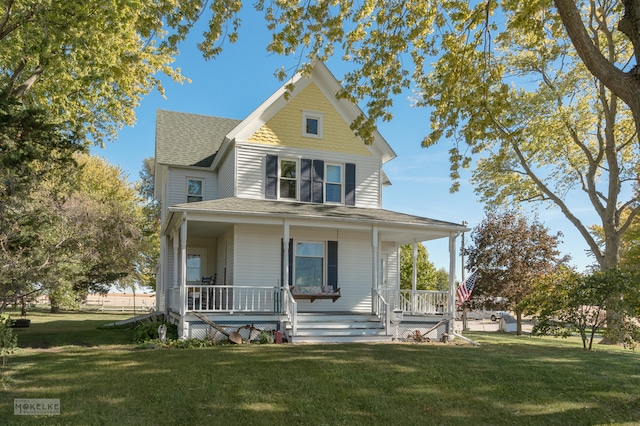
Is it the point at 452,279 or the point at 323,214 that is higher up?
the point at 323,214

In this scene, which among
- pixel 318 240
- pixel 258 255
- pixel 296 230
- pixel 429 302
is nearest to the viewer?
pixel 258 255

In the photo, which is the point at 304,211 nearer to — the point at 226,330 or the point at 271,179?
the point at 271,179

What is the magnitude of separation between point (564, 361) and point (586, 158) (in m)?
17.2

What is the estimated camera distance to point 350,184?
17016 millimetres

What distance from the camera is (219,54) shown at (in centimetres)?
945

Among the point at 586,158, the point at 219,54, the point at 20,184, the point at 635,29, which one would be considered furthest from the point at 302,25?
the point at 586,158

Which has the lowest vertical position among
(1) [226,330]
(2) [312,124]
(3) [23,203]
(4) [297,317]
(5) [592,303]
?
(1) [226,330]

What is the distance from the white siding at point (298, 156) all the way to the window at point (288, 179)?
0.31 metres

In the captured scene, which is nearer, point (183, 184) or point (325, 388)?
point (325, 388)

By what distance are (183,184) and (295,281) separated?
6.40 metres

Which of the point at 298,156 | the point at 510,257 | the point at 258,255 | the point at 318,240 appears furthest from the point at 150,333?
the point at 510,257

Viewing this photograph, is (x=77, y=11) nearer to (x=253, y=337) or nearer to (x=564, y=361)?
(x=253, y=337)

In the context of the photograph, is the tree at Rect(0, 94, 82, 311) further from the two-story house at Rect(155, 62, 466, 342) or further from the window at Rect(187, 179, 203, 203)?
the window at Rect(187, 179, 203, 203)

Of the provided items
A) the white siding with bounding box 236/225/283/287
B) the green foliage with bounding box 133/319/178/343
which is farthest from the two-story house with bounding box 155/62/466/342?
the green foliage with bounding box 133/319/178/343
